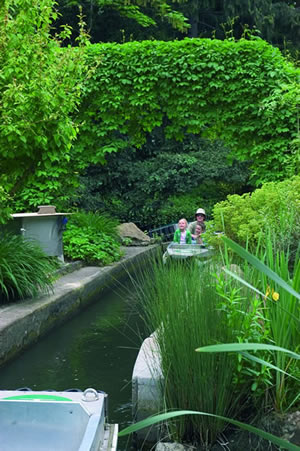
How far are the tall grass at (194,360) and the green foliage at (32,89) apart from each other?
4133 millimetres

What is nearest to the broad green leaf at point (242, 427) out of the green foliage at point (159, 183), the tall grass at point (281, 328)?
the tall grass at point (281, 328)

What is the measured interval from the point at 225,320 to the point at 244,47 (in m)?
8.63

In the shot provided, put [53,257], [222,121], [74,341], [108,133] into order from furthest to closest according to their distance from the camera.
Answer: [108,133] → [222,121] → [53,257] → [74,341]

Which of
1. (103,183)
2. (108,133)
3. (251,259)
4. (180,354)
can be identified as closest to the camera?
(251,259)

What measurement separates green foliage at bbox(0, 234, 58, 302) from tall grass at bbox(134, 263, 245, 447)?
12.9ft

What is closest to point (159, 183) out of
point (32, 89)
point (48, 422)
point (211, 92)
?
point (211, 92)

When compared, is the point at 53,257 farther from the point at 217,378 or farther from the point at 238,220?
the point at 217,378

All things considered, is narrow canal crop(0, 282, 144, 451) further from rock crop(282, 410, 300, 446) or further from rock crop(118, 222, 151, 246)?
rock crop(118, 222, 151, 246)

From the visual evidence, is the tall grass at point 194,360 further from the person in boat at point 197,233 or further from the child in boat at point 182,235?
the person in boat at point 197,233

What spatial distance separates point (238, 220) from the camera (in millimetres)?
7457

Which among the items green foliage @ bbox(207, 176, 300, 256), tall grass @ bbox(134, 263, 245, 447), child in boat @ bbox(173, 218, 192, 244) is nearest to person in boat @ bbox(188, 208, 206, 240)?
child in boat @ bbox(173, 218, 192, 244)

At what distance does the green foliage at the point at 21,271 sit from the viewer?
287 inches

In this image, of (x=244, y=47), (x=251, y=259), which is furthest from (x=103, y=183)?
(x=251, y=259)

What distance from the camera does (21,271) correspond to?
24.3ft
